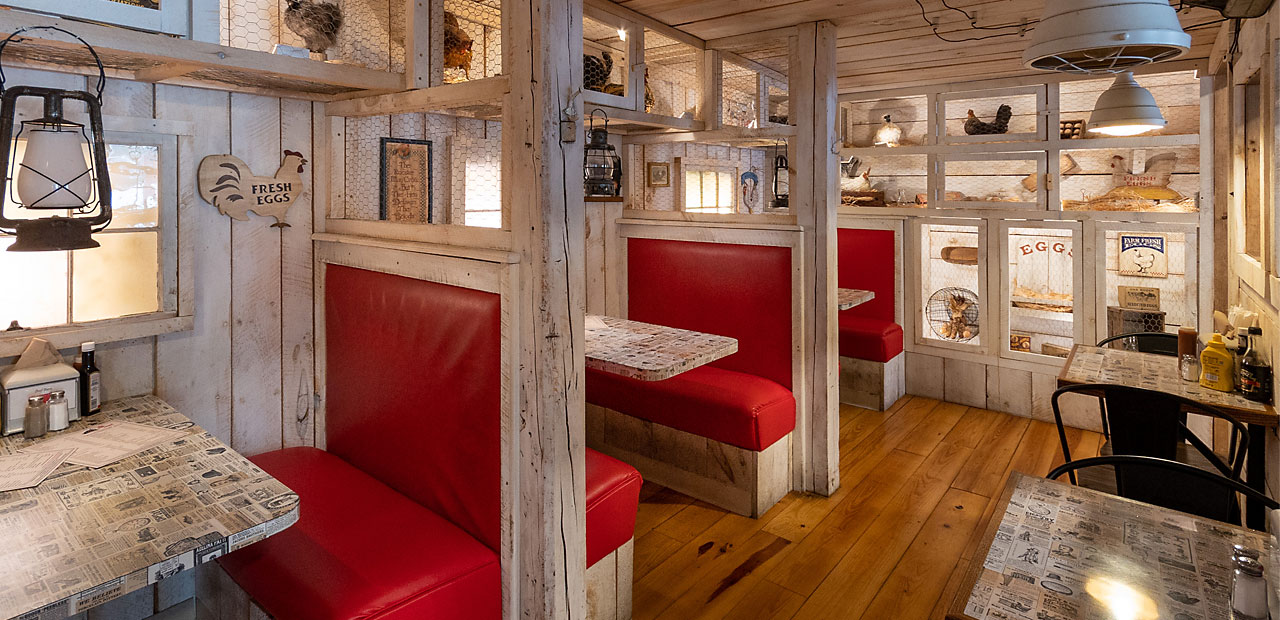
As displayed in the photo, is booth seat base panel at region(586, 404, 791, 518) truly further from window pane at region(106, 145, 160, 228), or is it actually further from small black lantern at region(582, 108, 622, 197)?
window pane at region(106, 145, 160, 228)

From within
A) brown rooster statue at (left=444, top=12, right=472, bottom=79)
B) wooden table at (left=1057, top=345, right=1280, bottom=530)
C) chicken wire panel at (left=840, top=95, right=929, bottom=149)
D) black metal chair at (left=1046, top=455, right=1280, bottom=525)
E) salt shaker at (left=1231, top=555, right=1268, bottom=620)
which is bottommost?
black metal chair at (left=1046, top=455, right=1280, bottom=525)

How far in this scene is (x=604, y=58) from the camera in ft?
10.5

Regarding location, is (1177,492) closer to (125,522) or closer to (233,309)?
(125,522)

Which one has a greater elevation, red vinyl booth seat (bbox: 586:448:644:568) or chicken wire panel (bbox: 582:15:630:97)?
chicken wire panel (bbox: 582:15:630:97)

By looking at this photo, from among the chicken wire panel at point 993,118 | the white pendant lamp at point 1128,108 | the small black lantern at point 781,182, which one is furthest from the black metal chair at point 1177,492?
the chicken wire panel at point 993,118

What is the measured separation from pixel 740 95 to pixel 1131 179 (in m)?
2.63

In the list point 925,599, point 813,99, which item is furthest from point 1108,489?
point 813,99

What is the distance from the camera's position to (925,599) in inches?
100

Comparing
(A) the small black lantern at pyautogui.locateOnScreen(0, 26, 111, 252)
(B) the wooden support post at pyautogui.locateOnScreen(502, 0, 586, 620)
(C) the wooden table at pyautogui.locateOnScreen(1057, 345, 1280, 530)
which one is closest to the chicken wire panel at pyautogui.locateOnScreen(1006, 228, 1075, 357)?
(C) the wooden table at pyautogui.locateOnScreen(1057, 345, 1280, 530)

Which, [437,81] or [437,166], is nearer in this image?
[437,81]

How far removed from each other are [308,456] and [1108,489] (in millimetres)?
2881

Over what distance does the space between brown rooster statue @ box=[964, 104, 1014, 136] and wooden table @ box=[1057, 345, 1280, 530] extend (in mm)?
1968

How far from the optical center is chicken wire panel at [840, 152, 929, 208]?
17.7ft

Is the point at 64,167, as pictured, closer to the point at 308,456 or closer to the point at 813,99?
the point at 308,456
